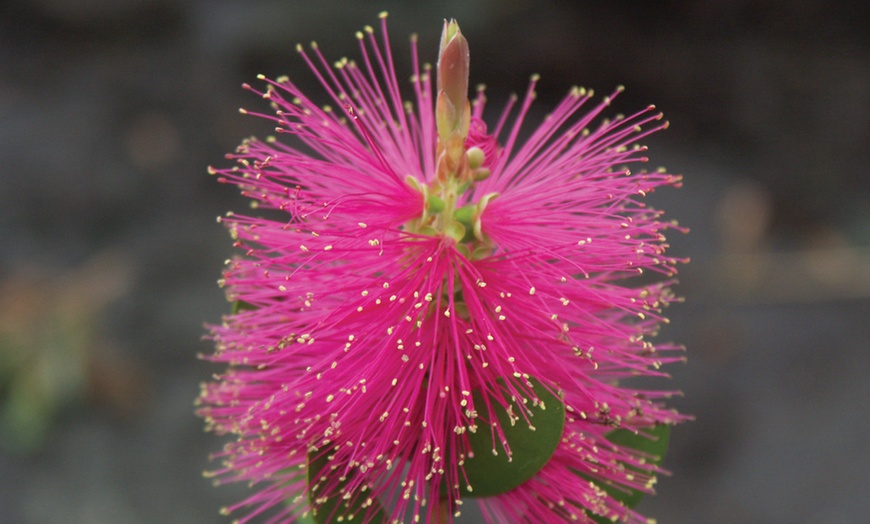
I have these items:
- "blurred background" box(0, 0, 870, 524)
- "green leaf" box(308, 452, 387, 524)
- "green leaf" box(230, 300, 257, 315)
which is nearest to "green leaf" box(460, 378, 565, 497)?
"green leaf" box(308, 452, 387, 524)

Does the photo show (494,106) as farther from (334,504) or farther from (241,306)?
(334,504)

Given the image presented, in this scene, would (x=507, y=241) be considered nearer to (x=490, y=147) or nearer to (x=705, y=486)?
(x=490, y=147)

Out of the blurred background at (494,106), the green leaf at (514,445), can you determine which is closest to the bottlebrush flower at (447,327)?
the green leaf at (514,445)

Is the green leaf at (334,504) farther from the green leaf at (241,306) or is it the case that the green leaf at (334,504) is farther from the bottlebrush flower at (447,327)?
the green leaf at (241,306)

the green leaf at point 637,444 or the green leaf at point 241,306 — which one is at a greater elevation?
the green leaf at point 241,306

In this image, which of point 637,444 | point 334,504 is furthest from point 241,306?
point 637,444

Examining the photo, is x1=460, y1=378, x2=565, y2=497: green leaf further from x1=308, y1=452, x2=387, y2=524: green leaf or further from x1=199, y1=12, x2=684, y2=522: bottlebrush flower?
x1=308, y1=452, x2=387, y2=524: green leaf
